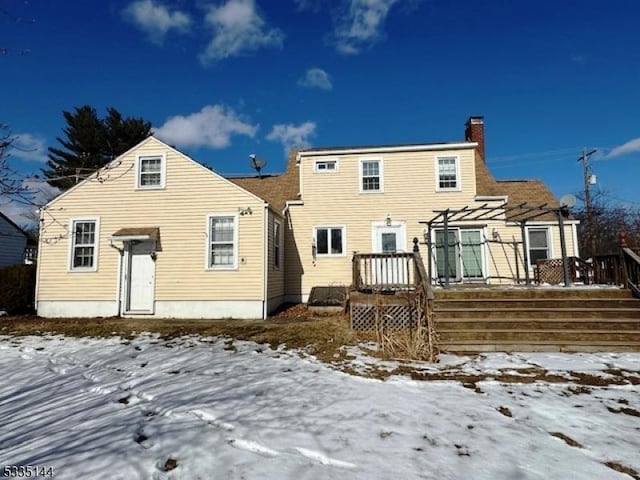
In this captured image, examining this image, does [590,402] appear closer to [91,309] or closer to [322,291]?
[322,291]

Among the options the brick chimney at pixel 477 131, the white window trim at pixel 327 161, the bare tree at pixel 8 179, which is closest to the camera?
the bare tree at pixel 8 179

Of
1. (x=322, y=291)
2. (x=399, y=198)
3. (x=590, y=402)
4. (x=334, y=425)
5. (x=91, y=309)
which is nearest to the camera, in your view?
(x=334, y=425)

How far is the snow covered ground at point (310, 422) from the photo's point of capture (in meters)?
2.89

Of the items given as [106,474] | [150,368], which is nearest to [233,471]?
[106,474]

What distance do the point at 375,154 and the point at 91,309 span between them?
11.9m

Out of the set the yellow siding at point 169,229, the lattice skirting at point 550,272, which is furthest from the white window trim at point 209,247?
the lattice skirting at point 550,272

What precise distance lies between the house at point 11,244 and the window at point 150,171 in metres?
13.0

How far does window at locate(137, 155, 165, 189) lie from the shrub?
17.5 ft

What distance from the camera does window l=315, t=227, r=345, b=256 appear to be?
13898 mm

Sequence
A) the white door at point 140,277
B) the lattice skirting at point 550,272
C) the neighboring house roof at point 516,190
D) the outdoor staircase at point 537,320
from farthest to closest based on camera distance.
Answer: the neighboring house roof at point 516,190 → the lattice skirting at point 550,272 → the white door at point 140,277 → the outdoor staircase at point 537,320

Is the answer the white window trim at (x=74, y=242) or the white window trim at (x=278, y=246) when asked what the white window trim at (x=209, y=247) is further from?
the white window trim at (x=74, y=242)

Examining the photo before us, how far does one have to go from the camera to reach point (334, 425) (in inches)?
143

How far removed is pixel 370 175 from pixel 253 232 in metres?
5.59

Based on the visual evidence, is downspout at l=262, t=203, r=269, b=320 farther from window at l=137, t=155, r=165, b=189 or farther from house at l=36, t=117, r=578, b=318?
window at l=137, t=155, r=165, b=189
